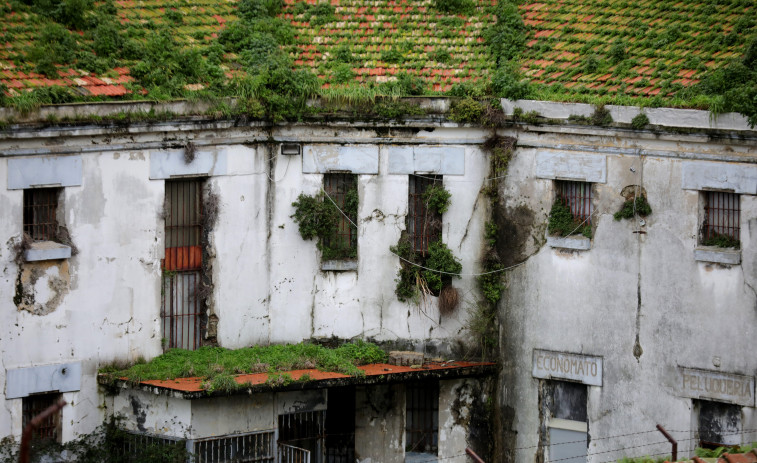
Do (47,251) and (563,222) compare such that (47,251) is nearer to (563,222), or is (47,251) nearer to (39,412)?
(39,412)

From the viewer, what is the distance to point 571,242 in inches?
703

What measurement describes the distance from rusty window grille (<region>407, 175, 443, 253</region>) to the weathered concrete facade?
29 cm

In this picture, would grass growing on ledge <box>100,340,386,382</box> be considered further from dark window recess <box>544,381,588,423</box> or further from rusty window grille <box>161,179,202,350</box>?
dark window recess <box>544,381,588,423</box>

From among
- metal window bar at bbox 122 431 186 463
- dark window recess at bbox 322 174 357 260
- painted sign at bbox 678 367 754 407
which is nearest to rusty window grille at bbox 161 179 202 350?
metal window bar at bbox 122 431 186 463

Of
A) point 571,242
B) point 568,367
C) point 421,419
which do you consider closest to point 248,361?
point 421,419

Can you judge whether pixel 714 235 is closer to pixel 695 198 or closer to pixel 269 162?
pixel 695 198

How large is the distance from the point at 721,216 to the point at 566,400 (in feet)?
13.9

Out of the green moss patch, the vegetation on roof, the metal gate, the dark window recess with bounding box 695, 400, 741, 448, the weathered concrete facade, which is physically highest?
the vegetation on roof

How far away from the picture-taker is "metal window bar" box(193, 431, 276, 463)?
656 inches

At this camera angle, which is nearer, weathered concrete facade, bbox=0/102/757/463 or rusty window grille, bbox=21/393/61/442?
weathered concrete facade, bbox=0/102/757/463

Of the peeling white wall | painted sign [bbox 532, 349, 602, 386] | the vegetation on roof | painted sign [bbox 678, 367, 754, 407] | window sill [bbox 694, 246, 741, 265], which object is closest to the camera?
painted sign [bbox 678, 367, 754, 407]

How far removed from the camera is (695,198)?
16.7 metres

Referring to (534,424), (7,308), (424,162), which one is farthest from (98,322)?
(534,424)

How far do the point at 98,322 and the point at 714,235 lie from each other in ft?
33.9
